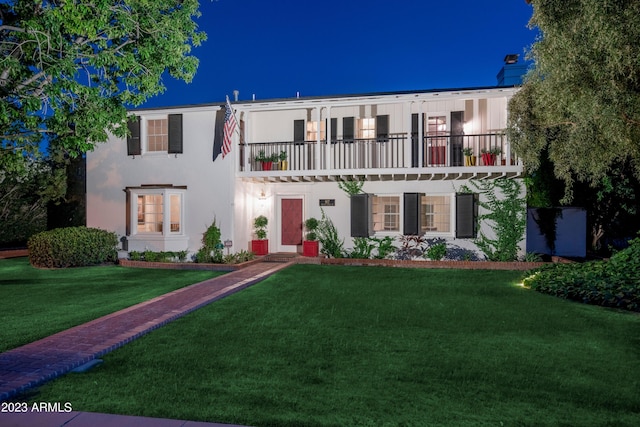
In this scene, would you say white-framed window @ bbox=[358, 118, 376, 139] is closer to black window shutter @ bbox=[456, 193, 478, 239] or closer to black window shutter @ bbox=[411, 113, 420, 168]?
black window shutter @ bbox=[411, 113, 420, 168]

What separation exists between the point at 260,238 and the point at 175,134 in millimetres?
4629

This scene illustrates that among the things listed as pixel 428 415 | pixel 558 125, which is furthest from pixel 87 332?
pixel 558 125

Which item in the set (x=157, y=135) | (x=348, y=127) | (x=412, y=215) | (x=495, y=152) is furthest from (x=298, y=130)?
(x=495, y=152)

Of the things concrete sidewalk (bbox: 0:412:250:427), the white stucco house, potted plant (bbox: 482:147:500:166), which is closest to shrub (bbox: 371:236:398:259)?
the white stucco house

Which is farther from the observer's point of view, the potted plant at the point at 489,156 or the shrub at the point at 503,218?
the shrub at the point at 503,218

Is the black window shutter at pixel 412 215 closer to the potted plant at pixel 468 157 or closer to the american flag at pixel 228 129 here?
the potted plant at pixel 468 157

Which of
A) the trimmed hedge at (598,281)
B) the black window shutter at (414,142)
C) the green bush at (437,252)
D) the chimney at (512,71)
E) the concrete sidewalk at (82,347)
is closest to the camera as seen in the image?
the concrete sidewalk at (82,347)

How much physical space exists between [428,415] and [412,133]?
39.0 ft

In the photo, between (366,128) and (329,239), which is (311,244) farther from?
(366,128)

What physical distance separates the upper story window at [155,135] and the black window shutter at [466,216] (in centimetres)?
948

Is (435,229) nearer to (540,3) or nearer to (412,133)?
(412,133)

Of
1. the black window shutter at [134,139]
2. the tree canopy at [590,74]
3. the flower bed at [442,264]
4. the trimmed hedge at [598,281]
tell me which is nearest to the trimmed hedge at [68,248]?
the black window shutter at [134,139]

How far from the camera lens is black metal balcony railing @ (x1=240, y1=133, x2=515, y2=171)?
13359 mm

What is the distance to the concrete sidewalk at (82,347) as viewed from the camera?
3.60m
